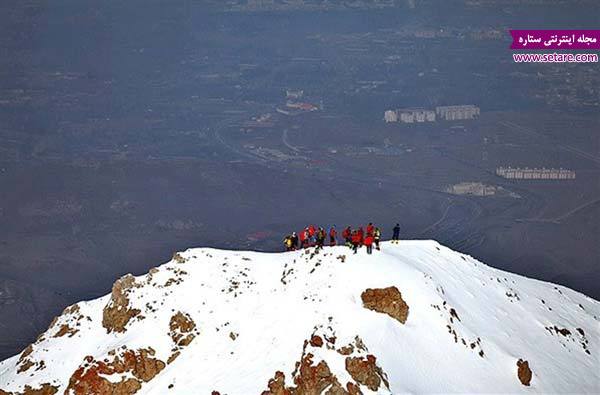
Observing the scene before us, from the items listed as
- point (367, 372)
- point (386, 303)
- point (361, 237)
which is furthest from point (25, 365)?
point (367, 372)

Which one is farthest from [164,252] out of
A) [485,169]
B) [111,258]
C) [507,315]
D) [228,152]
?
[507,315]

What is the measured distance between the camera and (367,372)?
30719mm

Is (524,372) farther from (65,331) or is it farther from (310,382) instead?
(65,331)

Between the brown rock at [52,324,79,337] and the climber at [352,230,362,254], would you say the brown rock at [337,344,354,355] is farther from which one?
the brown rock at [52,324,79,337]

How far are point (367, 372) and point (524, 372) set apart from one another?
878 centimetres

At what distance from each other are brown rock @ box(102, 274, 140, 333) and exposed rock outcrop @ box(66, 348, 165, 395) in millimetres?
3460

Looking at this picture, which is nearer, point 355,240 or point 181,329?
point 181,329

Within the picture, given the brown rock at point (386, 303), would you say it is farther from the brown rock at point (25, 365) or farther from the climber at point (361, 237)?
the brown rock at point (25, 365)

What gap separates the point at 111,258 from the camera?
333ft

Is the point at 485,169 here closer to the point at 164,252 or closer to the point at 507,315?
the point at 164,252

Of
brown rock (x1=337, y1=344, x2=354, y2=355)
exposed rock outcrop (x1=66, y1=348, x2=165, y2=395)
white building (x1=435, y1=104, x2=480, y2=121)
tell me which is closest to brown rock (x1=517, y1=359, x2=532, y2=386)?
brown rock (x1=337, y1=344, x2=354, y2=355)

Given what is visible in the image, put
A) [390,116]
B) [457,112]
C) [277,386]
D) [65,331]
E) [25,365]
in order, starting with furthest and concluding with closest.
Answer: [457,112] < [390,116] < [65,331] < [25,365] < [277,386]

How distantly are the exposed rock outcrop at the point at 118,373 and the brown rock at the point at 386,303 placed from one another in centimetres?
976

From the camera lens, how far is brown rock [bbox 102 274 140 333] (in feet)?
131
